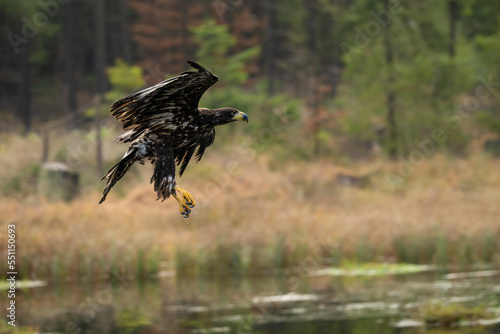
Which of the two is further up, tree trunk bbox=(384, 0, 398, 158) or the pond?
tree trunk bbox=(384, 0, 398, 158)

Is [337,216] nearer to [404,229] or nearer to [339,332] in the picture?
[404,229]

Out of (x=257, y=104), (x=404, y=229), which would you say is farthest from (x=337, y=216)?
(x=257, y=104)

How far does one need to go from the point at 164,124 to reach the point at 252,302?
35.9 feet

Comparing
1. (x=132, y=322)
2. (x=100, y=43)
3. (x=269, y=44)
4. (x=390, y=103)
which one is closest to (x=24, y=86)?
(x=100, y=43)

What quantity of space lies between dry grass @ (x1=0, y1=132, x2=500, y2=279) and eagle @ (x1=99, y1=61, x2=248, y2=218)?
11756 millimetres

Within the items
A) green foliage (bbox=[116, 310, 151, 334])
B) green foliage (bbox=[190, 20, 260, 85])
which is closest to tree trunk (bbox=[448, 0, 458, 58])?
green foliage (bbox=[190, 20, 260, 85])

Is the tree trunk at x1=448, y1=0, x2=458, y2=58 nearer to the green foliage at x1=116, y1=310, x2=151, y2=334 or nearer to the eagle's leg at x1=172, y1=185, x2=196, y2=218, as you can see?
the green foliage at x1=116, y1=310, x2=151, y2=334

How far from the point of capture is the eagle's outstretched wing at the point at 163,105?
7.04 m

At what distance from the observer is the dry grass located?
18953mm

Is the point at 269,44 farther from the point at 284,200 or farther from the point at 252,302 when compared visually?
the point at 252,302

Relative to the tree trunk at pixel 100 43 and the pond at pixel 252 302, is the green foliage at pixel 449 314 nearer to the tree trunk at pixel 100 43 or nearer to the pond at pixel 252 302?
the pond at pixel 252 302

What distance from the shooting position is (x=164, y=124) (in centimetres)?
732

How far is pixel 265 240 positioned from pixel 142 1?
27145 mm

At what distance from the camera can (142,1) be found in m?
44.2
